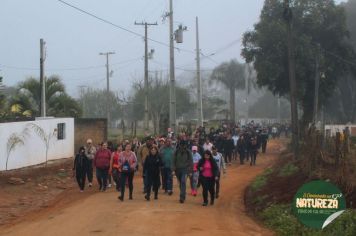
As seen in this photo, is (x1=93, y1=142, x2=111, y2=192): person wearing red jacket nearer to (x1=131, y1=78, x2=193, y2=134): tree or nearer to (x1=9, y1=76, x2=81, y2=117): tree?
(x1=9, y1=76, x2=81, y2=117): tree

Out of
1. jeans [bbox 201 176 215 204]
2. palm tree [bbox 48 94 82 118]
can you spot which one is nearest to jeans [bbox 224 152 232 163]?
palm tree [bbox 48 94 82 118]

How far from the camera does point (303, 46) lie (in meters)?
45.1

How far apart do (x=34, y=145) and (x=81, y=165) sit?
786 cm

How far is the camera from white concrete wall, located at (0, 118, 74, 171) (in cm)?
2521

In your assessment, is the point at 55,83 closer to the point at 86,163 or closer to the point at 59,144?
the point at 59,144

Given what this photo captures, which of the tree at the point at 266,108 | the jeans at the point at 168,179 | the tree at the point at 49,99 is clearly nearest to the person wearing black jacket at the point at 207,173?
the jeans at the point at 168,179

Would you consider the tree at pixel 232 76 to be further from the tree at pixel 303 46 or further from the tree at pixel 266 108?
the tree at pixel 266 108

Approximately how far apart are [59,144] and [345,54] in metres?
25.9

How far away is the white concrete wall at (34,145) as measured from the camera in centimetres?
2521

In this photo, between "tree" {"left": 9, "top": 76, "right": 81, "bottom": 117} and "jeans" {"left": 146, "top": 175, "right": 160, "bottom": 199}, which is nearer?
"jeans" {"left": 146, "top": 175, "right": 160, "bottom": 199}

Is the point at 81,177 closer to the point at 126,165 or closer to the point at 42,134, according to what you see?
the point at 126,165

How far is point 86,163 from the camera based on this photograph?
21.6 m

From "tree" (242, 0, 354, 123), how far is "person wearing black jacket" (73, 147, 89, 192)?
26.0 metres

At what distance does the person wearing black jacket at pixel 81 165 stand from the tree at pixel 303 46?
25991 mm
